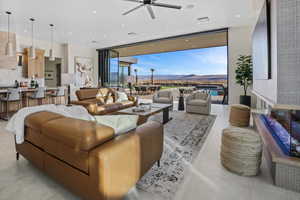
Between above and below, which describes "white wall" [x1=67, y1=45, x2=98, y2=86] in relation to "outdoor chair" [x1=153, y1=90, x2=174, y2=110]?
above

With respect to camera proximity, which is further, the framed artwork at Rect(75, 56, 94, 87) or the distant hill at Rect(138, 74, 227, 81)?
the distant hill at Rect(138, 74, 227, 81)

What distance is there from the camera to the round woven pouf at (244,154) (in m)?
1.75

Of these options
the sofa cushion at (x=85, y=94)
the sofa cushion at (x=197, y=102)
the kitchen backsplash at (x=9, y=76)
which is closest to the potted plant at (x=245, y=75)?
the sofa cushion at (x=197, y=102)

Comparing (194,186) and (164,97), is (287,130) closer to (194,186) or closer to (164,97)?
(194,186)

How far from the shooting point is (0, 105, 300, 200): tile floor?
1453 mm

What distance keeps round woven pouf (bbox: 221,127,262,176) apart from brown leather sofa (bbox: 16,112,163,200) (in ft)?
3.14

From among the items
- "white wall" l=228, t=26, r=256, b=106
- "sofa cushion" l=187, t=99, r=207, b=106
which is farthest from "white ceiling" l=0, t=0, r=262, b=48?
"sofa cushion" l=187, t=99, r=207, b=106

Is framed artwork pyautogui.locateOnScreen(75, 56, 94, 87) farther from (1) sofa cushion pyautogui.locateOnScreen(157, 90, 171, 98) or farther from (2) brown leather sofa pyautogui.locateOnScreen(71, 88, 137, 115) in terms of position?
(1) sofa cushion pyautogui.locateOnScreen(157, 90, 171, 98)

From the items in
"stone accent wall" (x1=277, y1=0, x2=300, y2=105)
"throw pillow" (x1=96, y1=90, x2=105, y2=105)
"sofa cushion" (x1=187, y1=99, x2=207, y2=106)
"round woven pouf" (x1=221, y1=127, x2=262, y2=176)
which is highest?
"stone accent wall" (x1=277, y1=0, x2=300, y2=105)

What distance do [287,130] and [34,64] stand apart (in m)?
8.48

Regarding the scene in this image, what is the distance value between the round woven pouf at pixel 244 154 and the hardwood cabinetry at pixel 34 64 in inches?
309

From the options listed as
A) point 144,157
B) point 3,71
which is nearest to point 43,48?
point 3,71

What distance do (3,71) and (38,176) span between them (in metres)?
6.36

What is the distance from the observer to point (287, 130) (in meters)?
1.99
